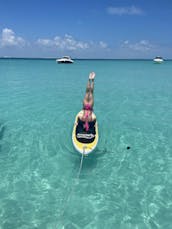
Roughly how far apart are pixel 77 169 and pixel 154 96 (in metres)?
21.2

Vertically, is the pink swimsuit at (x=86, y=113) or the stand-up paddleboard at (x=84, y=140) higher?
the pink swimsuit at (x=86, y=113)

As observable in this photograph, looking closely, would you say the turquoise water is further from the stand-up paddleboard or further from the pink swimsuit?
the pink swimsuit

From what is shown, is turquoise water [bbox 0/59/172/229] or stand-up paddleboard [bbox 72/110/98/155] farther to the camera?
stand-up paddleboard [bbox 72/110/98/155]

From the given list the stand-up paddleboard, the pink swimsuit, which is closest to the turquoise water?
the stand-up paddleboard

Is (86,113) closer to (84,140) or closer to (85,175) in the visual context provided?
(84,140)

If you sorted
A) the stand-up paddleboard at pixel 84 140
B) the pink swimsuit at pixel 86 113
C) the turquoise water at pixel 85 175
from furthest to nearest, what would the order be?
the pink swimsuit at pixel 86 113 → the stand-up paddleboard at pixel 84 140 → the turquoise water at pixel 85 175

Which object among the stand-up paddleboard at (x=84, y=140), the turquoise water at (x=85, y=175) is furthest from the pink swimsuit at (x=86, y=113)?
the turquoise water at (x=85, y=175)

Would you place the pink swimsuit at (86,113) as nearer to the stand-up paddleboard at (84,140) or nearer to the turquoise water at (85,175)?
the stand-up paddleboard at (84,140)

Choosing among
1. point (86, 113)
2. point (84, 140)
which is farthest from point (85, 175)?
point (86, 113)

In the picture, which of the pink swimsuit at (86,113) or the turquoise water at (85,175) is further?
the pink swimsuit at (86,113)

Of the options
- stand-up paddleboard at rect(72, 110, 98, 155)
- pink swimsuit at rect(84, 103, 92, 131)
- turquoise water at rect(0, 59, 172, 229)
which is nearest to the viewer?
turquoise water at rect(0, 59, 172, 229)

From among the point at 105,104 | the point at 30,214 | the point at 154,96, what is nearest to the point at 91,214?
the point at 30,214

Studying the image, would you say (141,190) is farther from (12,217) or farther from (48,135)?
(48,135)

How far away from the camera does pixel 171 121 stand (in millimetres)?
18391
